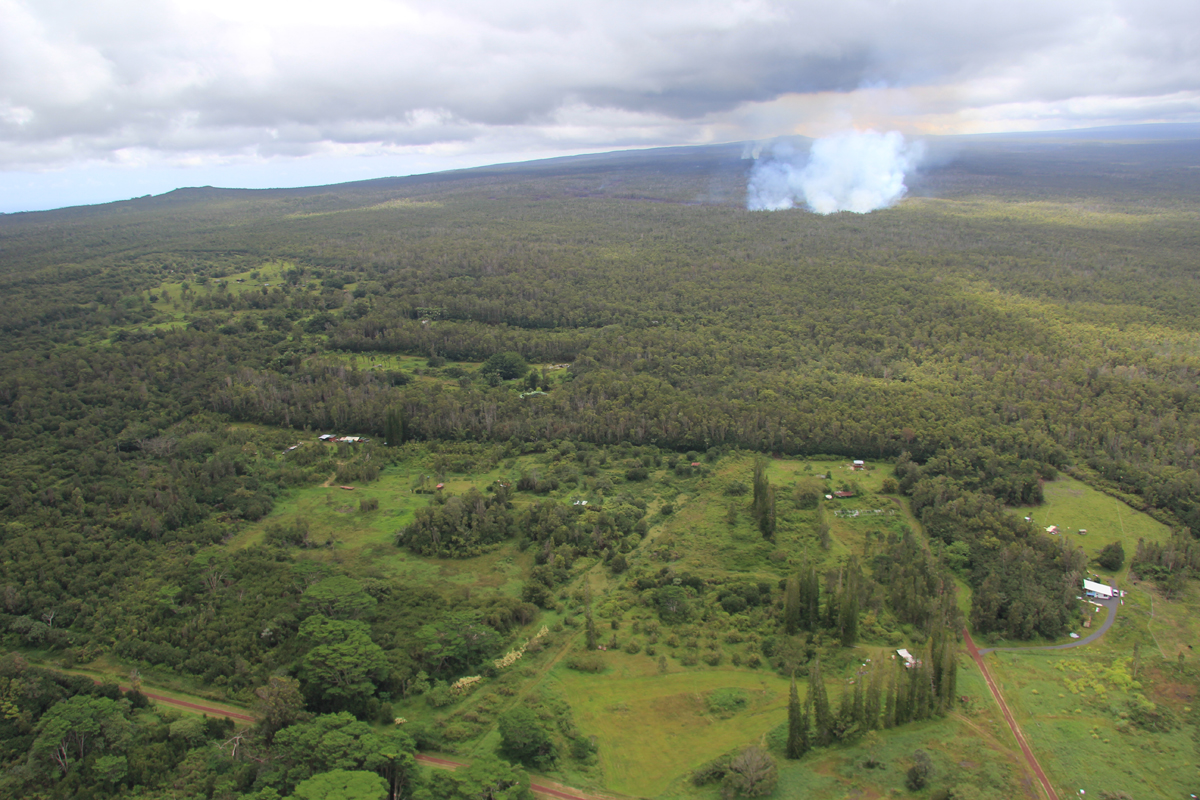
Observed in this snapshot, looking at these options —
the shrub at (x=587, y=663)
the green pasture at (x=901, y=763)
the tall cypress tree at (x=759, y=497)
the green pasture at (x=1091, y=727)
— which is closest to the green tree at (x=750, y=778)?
the green pasture at (x=901, y=763)

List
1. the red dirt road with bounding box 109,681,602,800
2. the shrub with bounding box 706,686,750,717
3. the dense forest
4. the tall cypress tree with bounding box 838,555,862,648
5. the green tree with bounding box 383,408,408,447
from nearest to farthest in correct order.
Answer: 1. the red dirt road with bounding box 109,681,602,800
2. the dense forest
3. the shrub with bounding box 706,686,750,717
4. the tall cypress tree with bounding box 838,555,862,648
5. the green tree with bounding box 383,408,408,447

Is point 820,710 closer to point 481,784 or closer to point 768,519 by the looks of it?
point 481,784

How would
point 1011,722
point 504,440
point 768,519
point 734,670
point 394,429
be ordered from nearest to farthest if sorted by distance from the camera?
point 1011,722
point 734,670
point 768,519
point 394,429
point 504,440

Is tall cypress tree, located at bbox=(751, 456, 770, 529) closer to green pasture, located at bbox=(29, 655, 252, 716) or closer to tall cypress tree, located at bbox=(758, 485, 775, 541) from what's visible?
tall cypress tree, located at bbox=(758, 485, 775, 541)

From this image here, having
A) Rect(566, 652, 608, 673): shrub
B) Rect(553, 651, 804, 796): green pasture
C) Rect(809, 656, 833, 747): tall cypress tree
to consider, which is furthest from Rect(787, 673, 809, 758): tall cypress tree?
Rect(566, 652, 608, 673): shrub

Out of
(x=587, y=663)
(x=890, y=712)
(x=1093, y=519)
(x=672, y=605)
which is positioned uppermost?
(x=587, y=663)

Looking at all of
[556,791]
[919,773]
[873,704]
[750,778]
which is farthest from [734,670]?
[556,791]

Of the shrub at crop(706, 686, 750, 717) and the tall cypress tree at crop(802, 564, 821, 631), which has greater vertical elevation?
the tall cypress tree at crop(802, 564, 821, 631)
